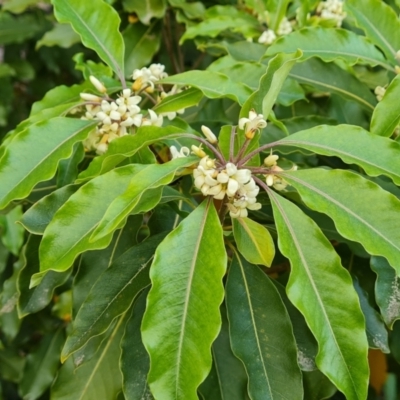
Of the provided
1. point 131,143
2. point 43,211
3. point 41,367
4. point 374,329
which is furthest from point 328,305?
point 41,367

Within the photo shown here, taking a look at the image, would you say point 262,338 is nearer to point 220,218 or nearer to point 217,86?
point 220,218

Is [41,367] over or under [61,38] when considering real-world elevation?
under

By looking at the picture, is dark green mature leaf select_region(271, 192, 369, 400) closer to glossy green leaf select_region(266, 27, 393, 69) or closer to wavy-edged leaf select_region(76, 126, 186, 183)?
wavy-edged leaf select_region(76, 126, 186, 183)

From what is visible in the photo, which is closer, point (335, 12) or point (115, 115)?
point (115, 115)

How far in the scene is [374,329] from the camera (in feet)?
2.55

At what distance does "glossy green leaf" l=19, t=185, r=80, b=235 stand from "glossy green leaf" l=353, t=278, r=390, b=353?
0.50 metres

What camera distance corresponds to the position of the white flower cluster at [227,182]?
622 mm

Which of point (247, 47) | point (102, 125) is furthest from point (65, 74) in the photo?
point (102, 125)

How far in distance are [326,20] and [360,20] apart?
22 centimetres

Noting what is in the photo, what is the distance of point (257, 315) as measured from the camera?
0.73 meters

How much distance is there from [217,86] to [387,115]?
260 millimetres

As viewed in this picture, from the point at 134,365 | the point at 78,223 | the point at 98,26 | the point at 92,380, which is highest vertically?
the point at 98,26

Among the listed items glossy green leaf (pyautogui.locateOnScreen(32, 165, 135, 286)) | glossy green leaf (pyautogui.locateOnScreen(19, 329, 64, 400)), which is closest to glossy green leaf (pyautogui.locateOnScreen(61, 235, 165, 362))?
glossy green leaf (pyautogui.locateOnScreen(32, 165, 135, 286))

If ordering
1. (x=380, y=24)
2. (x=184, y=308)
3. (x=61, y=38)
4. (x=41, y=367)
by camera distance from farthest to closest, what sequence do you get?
1. (x=61, y=38)
2. (x=41, y=367)
3. (x=380, y=24)
4. (x=184, y=308)
